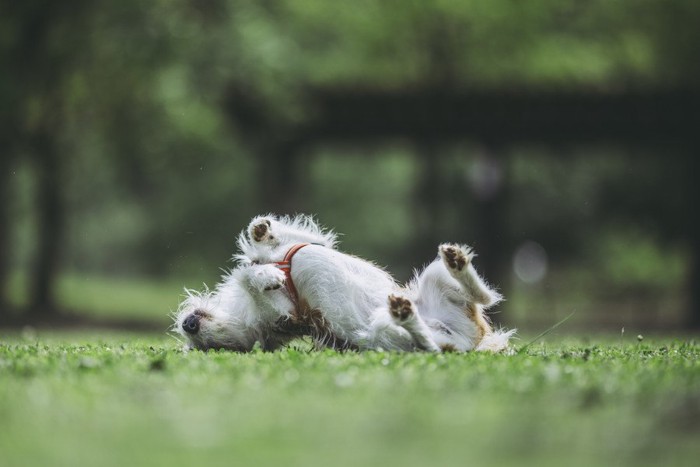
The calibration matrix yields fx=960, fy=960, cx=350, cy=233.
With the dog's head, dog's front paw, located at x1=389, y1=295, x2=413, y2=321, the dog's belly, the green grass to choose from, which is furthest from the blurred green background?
the green grass

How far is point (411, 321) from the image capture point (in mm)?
6234

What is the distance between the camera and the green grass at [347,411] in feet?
11.2

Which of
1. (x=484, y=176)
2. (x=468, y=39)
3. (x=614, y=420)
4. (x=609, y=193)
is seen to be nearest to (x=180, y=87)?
(x=484, y=176)

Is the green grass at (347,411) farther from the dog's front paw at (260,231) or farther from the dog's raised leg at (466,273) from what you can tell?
the dog's front paw at (260,231)

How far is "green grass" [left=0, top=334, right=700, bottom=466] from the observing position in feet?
11.2

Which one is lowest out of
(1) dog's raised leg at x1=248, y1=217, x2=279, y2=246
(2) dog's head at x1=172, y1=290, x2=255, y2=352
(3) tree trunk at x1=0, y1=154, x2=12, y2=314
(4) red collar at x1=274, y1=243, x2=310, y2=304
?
(2) dog's head at x1=172, y1=290, x2=255, y2=352

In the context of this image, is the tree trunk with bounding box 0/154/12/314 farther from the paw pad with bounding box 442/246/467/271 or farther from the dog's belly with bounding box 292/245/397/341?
the paw pad with bounding box 442/246/467/271

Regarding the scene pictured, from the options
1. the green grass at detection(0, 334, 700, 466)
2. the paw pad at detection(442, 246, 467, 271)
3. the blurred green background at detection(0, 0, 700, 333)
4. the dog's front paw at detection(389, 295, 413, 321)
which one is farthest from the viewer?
the blurred green background at detection(0, 0, 700, 333)

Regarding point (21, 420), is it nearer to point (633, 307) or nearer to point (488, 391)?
point (488, 391)

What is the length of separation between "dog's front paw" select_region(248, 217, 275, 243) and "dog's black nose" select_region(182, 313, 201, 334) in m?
0.69

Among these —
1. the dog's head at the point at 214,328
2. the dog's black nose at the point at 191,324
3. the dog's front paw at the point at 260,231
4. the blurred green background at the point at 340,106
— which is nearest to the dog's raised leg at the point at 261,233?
the dog's front paw at the point at 260,231

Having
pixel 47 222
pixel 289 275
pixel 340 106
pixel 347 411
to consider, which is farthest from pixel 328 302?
pixel 47 222

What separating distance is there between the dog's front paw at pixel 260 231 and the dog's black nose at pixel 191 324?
0.69 m

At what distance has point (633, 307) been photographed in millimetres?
30328
